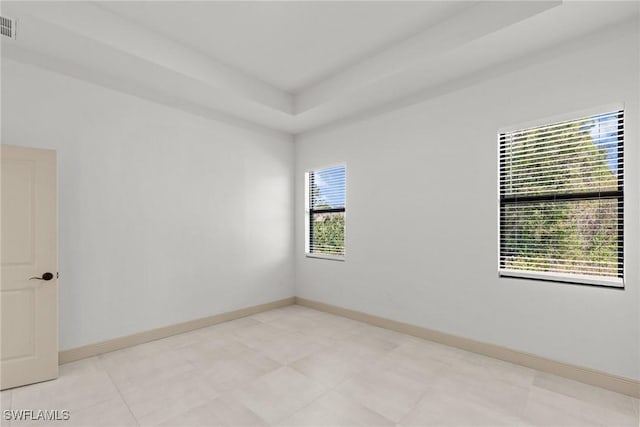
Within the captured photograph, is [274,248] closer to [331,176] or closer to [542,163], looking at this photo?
[331,176]

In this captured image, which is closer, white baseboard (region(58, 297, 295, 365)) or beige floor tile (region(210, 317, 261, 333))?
white baseboard (region(58, 297, 295, 365))

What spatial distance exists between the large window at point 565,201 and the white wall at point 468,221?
0.34 ft

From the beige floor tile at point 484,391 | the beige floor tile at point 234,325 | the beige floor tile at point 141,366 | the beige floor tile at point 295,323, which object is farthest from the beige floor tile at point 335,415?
the beige floor tile at point 234,325

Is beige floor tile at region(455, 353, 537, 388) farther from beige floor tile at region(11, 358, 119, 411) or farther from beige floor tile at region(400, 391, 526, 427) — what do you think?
beige floor tile at region(11, 358, 119, 411)

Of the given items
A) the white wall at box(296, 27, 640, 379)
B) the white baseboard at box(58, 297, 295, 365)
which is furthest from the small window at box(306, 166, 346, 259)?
the white baseboard at box(58, 297, 295, 365)

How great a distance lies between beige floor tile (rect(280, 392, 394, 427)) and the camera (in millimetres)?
2174

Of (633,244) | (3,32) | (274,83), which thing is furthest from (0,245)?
(633,244)

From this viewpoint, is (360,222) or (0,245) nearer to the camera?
(0,245)

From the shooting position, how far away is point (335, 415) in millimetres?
2268

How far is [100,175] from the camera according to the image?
11.2ft

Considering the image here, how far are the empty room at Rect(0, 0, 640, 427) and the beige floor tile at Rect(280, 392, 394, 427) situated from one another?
0.03 metres

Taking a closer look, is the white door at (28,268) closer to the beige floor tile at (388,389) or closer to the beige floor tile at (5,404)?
the beige floor tile at (5,404)

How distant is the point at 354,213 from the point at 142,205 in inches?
111

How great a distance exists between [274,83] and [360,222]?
2.30m
